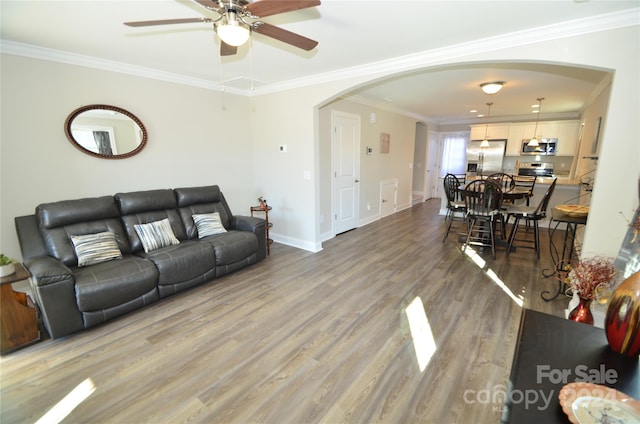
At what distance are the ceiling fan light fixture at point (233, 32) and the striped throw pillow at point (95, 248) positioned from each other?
7.88 feet

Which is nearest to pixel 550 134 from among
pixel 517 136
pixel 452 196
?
pixel 517 136

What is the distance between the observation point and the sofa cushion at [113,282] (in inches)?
91.7

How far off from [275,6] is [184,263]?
2.46 metres

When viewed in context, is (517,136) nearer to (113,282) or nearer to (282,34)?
(282,34)

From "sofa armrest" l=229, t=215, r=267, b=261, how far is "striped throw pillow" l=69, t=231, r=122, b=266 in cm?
139

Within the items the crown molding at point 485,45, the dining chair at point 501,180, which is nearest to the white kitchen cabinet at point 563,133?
the dining chair at point 501,180

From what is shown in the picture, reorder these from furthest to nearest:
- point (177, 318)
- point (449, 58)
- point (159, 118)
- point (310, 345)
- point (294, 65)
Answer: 1. point (159, 118)
2. point (294, 65)
3. point (449, 58)
4. point (177, 318)
5. point (310, 345)

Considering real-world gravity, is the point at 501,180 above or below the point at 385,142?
below

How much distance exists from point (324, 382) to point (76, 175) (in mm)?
3360

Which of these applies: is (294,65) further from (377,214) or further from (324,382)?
(377,214)

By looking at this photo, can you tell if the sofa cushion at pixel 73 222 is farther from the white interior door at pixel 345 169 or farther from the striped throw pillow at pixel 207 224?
the white interior door at pixel 345 169

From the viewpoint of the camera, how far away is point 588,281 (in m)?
2.07

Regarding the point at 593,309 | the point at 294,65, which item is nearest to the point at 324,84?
the point at 294,65

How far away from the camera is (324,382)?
1.88 meters
